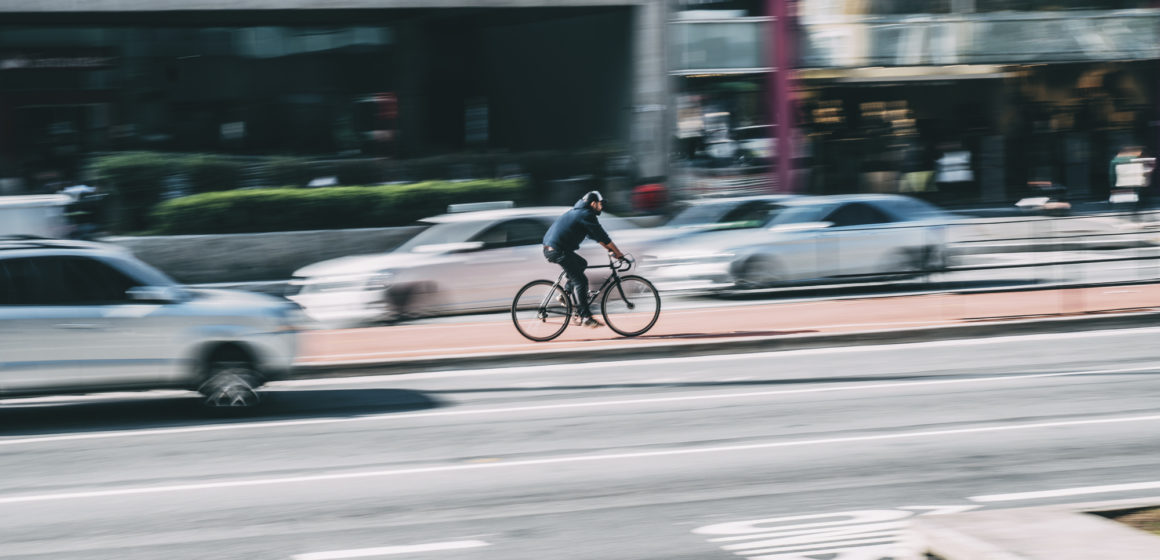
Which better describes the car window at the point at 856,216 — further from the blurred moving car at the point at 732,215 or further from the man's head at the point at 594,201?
the man's head at the point at 594,201

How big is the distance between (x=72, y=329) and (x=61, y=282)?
406mm

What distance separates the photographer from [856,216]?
1805cm

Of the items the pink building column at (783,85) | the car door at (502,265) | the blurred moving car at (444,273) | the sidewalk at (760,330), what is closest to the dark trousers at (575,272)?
the sidewalk at (760,330)

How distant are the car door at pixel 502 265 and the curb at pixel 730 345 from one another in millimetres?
2950

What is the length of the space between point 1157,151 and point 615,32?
13.1m

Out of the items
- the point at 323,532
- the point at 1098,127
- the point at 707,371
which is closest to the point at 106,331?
the point at 323,532

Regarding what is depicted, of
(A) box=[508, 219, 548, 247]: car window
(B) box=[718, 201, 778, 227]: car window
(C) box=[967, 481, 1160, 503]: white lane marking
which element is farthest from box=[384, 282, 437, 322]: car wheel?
(C) box=[967, 481, 1160, 503]: white lane marking

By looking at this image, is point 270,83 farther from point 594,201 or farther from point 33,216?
point 594,201

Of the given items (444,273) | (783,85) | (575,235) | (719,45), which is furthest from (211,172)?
(783,85)

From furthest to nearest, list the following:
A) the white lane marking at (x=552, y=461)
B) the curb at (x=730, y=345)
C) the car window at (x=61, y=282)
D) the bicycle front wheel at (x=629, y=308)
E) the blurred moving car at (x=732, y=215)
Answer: the blurred moving car at (x=732, y=215)
the bicycle front wheel at (x=629, y=308)
the curb at (x=730, y=345)
the car window at (x=61, y=282)
the white lane marking at (x=552, y=461)

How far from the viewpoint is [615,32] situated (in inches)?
1085

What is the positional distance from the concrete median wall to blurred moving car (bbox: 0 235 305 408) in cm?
1076

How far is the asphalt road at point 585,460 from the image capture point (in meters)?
6.75

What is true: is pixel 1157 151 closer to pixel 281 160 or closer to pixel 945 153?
pixel 945 153
